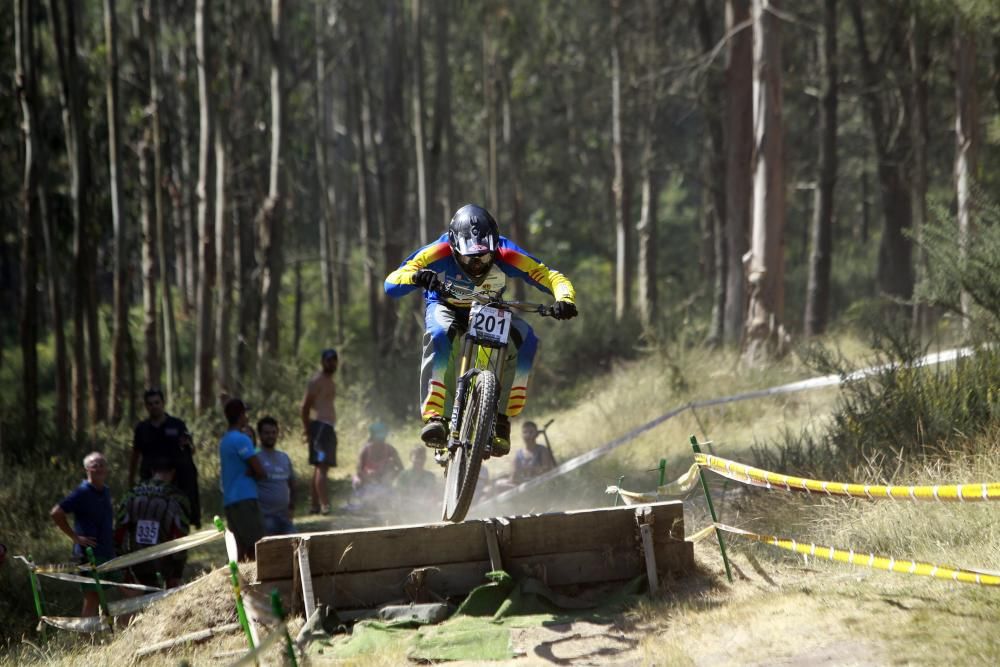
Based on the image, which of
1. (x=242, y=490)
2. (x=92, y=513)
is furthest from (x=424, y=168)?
(x=92, y=513)

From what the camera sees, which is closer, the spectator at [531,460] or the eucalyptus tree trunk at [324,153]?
the spectator at [531,460]

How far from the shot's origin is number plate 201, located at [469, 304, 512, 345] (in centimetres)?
738

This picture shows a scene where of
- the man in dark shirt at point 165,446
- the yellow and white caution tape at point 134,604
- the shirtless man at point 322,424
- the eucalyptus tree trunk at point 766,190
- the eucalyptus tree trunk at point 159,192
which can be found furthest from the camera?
the eucalyptus tree trunk at point 159,192

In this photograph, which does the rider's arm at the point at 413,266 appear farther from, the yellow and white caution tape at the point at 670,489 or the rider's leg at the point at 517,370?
the yellow and white caution tape at the point at 670,489

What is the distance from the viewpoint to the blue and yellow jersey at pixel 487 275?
7.62 meters

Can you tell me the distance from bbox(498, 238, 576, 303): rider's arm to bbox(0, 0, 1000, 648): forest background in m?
4.20

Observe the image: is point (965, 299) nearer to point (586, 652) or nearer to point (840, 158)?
point (586, 652)

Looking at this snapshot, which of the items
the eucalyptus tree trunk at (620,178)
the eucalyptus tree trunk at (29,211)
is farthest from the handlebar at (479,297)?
the eucalyptus tree trunk at (620,178)

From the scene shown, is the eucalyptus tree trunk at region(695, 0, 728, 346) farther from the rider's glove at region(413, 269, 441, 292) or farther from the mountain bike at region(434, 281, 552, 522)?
the rider's glove at region(413, 269, 441, 292)

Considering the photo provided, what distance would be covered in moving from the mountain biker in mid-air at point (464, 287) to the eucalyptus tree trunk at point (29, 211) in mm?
10122

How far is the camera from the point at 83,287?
18.3m

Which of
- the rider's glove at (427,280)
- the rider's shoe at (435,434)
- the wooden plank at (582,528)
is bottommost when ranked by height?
the wooden plank at (582,528)

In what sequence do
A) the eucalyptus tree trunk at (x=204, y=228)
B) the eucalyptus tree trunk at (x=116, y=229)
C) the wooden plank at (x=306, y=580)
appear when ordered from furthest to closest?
the eucalyptus tree trunk at (x=204, y=228) → the eucalyptus tree trunk at (x=116, y=229) → the wooden plank at (x=306, y=580)

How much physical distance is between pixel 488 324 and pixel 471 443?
77 cm
